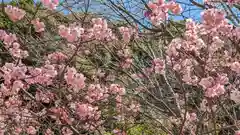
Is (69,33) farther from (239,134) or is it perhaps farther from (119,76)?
(119,76)

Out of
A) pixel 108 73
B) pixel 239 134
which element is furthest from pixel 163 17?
pixel 108 73

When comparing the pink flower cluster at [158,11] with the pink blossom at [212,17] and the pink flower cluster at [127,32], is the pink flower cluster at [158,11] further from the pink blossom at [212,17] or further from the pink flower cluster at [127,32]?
the pink flower cluster at [127,32]

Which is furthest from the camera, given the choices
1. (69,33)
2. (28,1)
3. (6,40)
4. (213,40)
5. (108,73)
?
(28,1)

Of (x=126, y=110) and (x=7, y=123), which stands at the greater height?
(x=126, y=110)

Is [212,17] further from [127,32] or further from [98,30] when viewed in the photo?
[127,32]

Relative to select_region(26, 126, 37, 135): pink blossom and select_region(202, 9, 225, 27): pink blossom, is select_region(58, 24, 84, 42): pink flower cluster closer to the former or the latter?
select_region(202, 9, 225, 27): pink blossom

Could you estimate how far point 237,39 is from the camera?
3.18 meters

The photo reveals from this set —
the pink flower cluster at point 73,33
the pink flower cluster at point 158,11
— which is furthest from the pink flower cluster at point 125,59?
the pink flower cluster at point 158,11

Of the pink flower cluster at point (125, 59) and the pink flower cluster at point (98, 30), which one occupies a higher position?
the pink flower cluster at point (125, 59)

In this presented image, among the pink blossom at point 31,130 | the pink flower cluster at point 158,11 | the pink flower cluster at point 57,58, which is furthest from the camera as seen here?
the pink blossom at point 31,130

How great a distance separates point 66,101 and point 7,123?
665 mm

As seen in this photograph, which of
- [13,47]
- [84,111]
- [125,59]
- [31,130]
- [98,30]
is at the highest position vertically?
[125,59]

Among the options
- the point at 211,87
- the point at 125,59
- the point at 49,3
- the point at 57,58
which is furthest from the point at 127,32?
the point at 211,87

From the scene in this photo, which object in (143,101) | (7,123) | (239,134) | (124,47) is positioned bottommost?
(7,123)
